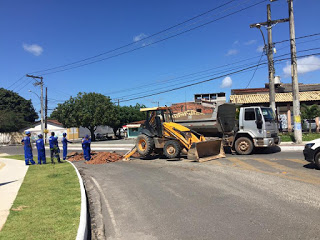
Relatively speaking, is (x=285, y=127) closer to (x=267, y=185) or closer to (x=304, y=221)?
(x=267, y=185)

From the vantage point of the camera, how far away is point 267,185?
699 cm

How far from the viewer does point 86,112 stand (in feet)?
148

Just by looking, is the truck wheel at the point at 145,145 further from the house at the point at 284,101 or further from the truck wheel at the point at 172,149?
the house at the point at 284,101

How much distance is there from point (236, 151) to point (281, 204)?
869 centimetres

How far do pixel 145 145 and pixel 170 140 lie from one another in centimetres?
150

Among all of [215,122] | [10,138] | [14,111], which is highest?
[14,111]

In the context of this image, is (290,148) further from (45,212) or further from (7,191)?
(7,191)

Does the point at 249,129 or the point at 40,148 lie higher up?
the point at 249,129

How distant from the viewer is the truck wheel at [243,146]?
13609 mm

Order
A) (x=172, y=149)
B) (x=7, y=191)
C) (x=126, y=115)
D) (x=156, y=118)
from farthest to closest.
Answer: (x=126, y=115) → (x=156, y=118) → (x=172, y=149) → (x=7, y=191)

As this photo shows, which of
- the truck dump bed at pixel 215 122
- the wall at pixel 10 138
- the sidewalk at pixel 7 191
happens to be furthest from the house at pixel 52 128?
the sidewalk at pixel 7 191

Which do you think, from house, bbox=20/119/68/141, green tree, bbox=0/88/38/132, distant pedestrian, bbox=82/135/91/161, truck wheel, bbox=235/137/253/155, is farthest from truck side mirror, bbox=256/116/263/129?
green tree, bbox=0/88/38/132

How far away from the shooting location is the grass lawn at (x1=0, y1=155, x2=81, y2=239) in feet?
13.8

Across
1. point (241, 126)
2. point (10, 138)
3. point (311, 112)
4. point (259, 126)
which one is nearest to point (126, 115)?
point (10, 138)
